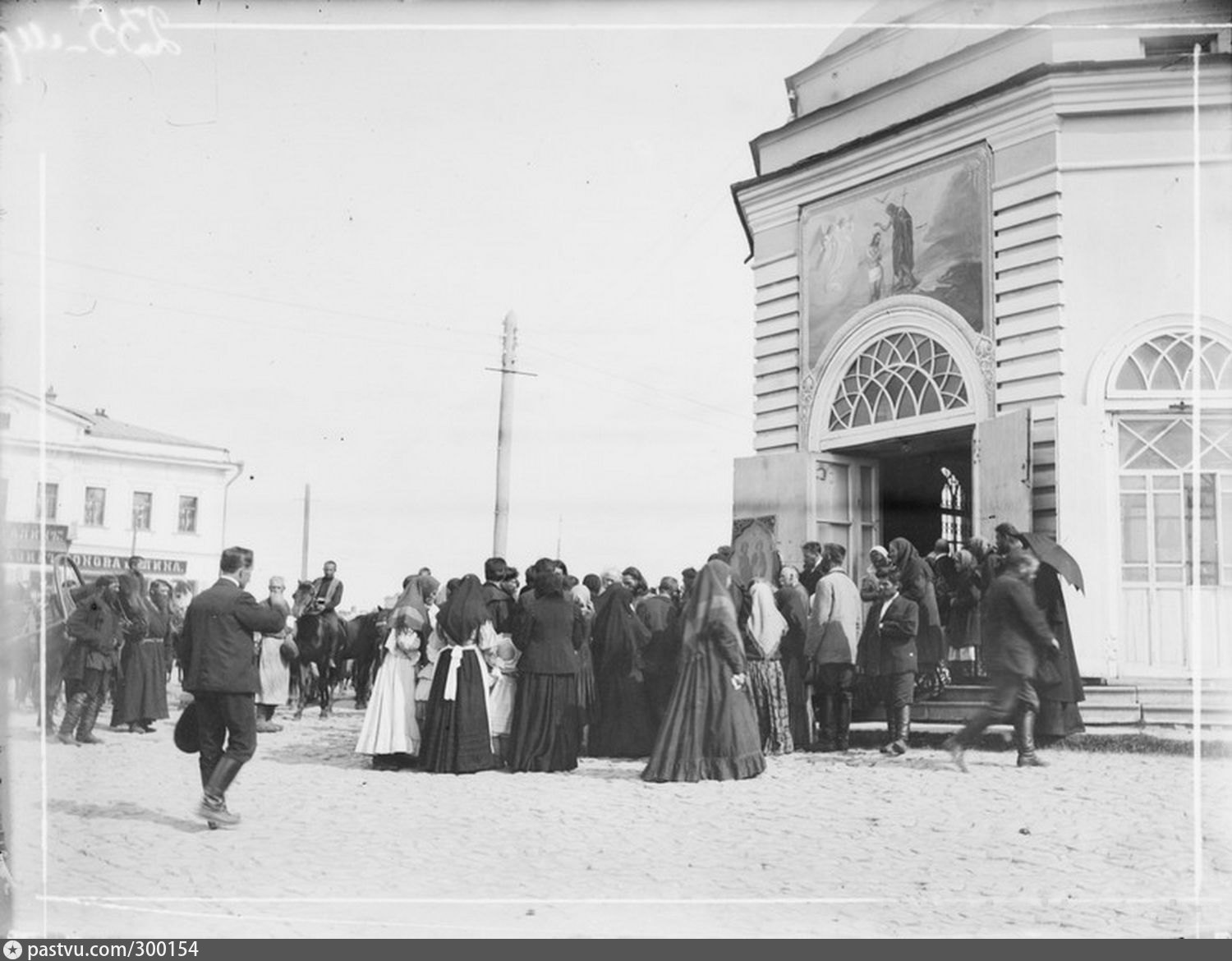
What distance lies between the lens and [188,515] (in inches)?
277

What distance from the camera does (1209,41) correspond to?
704 centimetres

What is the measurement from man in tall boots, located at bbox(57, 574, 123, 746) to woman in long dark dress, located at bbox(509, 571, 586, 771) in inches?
106

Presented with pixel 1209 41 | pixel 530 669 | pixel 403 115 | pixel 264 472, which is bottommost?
pixel 530 669

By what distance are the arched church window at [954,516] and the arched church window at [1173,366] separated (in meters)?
1.39

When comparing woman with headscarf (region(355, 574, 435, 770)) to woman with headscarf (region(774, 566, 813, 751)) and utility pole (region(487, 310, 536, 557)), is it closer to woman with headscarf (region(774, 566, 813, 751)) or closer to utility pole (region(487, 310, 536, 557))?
utility pole (region(487, 310, 536, 557))

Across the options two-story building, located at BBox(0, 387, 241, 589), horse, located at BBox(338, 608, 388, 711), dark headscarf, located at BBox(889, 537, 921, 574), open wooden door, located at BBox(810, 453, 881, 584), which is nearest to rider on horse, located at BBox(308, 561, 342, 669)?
horse, located at BBox(338, 608, 388, 711)

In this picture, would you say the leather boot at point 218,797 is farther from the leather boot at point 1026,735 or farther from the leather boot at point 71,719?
the leather boot at point 1026,735

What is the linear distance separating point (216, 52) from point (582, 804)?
4597 mm

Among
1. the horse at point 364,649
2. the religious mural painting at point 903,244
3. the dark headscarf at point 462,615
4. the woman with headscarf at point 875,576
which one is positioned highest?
the religious mural painting at point 903,244

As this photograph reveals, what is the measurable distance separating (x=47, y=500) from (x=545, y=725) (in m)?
3.63

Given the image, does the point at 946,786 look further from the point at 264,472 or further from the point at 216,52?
the point at 216,52

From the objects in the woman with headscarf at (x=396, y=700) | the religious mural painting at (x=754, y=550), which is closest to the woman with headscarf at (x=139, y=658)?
the woman with headscarf at (x=396, y=700)

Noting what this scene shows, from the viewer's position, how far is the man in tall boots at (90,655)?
6.74 m
